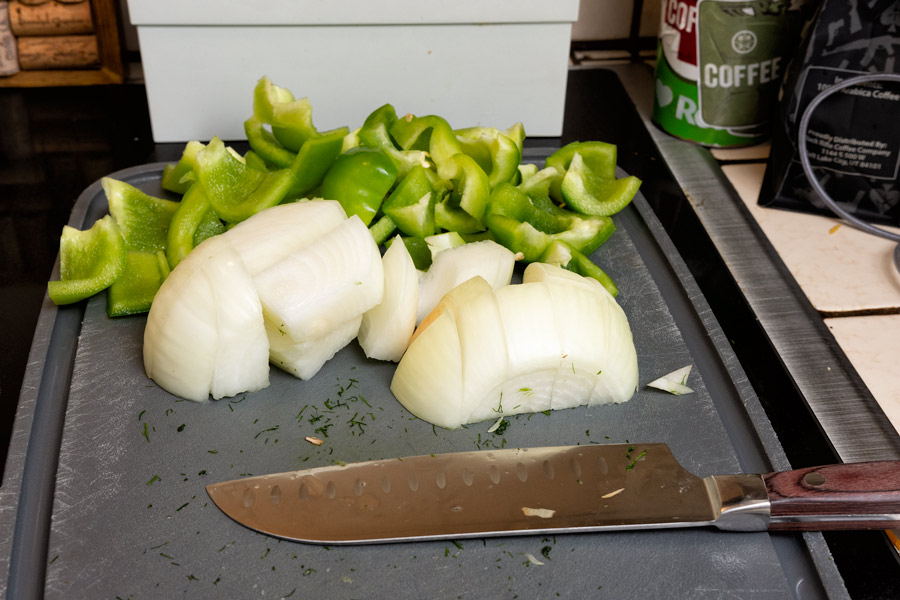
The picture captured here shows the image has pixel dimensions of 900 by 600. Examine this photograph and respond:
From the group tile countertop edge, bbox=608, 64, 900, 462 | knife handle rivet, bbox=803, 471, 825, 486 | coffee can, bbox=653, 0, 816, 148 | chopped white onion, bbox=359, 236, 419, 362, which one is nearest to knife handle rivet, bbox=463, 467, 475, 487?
chopped white onion, bbox=359, 236, 419, 362

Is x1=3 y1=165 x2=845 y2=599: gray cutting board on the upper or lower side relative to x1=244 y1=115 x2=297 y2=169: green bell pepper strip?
lower

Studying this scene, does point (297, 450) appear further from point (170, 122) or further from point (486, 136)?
point (170, 122)

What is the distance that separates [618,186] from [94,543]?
0.84m

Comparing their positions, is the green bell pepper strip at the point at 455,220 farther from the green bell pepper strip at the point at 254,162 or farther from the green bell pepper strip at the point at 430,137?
the green bell pepper strip at the point at 254,162

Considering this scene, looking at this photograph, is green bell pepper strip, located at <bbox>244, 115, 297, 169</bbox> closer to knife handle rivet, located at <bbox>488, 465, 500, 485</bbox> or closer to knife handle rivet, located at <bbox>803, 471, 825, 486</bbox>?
knife handle rivet, located at <bbox>488, 465, 500, 485</bbox>

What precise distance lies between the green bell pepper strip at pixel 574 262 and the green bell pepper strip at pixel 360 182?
24cm

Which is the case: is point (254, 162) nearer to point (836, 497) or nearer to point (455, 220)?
point (455, 220)

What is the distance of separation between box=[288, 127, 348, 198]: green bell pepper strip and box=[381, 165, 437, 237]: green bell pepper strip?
104 millimetres

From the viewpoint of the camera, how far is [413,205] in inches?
46.1

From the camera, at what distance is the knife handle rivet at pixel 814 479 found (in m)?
0.85

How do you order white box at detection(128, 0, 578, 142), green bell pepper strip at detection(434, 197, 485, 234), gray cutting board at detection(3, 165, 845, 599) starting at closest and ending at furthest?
gray cutting board at detection(3, 165, 845, 599), green bell pepper strip at detection(434, 197, 485, 234), white box at detection(128, 0, 578, 142)

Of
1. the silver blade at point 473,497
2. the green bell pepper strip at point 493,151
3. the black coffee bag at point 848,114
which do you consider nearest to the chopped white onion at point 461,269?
the green bell pepper strip at point 493,151

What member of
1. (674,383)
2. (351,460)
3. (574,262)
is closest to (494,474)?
(351,460)

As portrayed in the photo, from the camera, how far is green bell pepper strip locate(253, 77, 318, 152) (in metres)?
1.25
